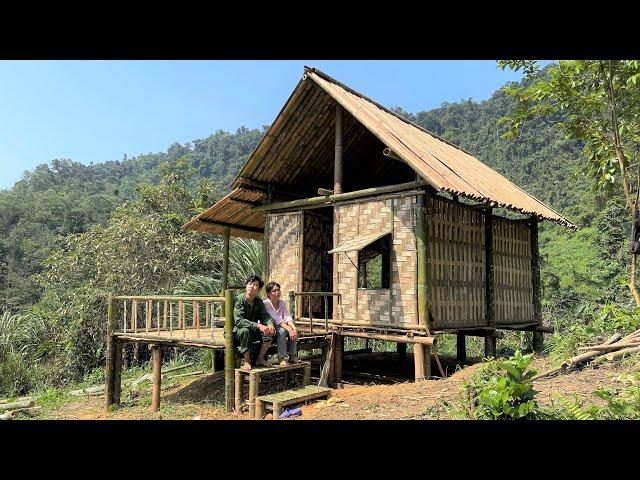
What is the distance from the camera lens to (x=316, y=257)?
36.9 ft

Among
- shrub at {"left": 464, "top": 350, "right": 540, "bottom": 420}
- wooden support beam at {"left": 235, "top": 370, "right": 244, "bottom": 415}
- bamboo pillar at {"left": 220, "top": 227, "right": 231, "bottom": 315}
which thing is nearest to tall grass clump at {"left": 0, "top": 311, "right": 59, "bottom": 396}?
bamboo pillar at {"left": 220, "top": 227, "right": 231, "bottom": 315}

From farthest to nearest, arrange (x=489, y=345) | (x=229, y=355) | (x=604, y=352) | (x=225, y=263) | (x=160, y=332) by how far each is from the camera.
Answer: (x=225, y=263), (x=489, y=345), (x=160, y=332), (x=229, y=355), (x=604, y=352)

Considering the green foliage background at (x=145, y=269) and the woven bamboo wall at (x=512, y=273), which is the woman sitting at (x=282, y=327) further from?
the green foliage background at (x=145, y=269)

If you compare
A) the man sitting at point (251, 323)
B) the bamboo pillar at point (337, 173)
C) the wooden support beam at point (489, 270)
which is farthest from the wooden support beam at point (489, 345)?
the man sitting at point (251, 323)

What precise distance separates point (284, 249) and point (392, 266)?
2.98 meters

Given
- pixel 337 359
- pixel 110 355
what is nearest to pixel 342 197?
pixel 337 359

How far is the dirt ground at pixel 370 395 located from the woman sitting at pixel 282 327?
687 mm

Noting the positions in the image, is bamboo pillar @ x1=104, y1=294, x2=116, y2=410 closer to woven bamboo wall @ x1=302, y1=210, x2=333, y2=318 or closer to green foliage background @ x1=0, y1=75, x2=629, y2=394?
woven bamboo wall @ x1=302, y1=210, x2=333, y2=318

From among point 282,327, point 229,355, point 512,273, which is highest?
point 512,273

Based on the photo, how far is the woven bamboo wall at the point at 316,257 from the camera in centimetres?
1091

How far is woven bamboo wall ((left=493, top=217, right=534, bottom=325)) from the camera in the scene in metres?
10.2

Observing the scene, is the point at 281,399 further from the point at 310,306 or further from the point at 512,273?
the point at 512,273
